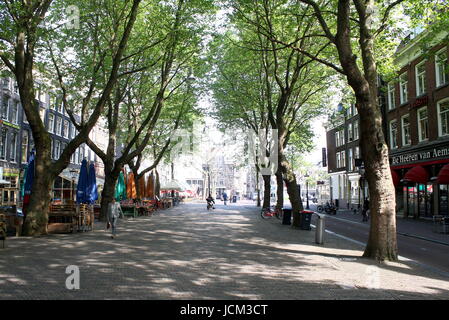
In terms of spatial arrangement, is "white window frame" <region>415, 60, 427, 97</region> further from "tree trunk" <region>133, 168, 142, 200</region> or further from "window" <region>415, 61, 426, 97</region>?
"tree trunk" <region>133, 168, 142, 200</region>

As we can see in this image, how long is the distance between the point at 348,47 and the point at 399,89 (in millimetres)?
22445

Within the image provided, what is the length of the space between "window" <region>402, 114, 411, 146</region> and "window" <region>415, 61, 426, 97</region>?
2.44m

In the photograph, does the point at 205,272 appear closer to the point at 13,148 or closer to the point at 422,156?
the point at 422,156

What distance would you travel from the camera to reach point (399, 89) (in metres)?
30.2

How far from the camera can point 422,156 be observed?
1045 inches

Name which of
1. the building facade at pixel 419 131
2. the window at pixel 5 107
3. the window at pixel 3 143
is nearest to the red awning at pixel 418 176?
the building facade at pixel 419 131

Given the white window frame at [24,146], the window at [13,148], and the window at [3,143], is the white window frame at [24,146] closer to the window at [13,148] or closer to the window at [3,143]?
the window at [13,148]

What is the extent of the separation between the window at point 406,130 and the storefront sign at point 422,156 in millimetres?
1066

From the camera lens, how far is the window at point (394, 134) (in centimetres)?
3109

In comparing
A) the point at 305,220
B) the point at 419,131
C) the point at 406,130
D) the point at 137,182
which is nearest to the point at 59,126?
the point at 137,182

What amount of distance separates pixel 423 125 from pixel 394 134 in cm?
454

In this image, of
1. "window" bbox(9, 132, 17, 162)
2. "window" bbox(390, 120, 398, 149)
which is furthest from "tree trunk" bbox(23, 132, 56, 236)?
"window" bbox(390, 120, 398, 149)

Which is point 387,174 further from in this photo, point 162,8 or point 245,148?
point 245,148
